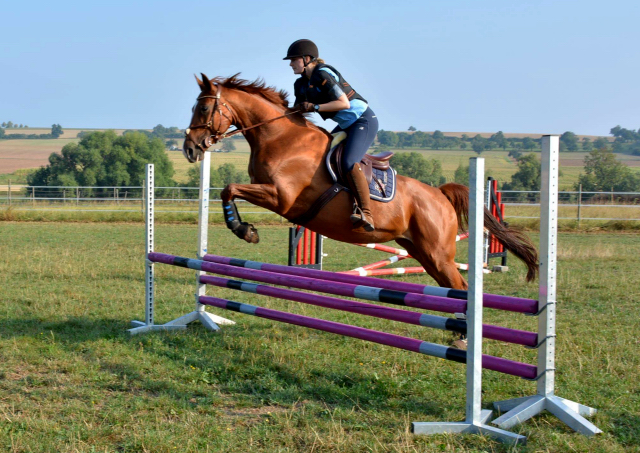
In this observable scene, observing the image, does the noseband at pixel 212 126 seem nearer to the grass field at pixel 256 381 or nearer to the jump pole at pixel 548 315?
the grass field at pixel 256 381

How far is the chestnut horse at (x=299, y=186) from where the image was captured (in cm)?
473

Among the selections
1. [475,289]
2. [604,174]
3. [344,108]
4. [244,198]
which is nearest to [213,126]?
[244,198]

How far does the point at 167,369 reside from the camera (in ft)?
14.3

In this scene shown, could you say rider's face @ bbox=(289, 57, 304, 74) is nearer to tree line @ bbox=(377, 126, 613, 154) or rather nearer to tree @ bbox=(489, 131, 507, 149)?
tree line @ bbox=(377, 126, 613, 154)

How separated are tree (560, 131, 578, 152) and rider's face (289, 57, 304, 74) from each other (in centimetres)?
7232

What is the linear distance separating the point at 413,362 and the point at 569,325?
2.24 meters

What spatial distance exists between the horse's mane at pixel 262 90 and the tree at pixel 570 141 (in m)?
72.0

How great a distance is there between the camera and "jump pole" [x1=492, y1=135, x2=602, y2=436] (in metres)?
3.24

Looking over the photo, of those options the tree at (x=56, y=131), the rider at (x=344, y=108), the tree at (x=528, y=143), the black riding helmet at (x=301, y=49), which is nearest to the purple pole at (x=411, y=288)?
the rider at (x=344, y=108)

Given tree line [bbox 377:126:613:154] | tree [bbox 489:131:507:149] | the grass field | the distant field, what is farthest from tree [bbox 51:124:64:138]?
the grass field

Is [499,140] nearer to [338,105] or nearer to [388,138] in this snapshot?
[388,138]

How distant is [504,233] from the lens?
5324 millimetres

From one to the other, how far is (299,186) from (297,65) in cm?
100

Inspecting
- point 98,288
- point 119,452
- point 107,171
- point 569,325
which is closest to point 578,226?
point 569,325
